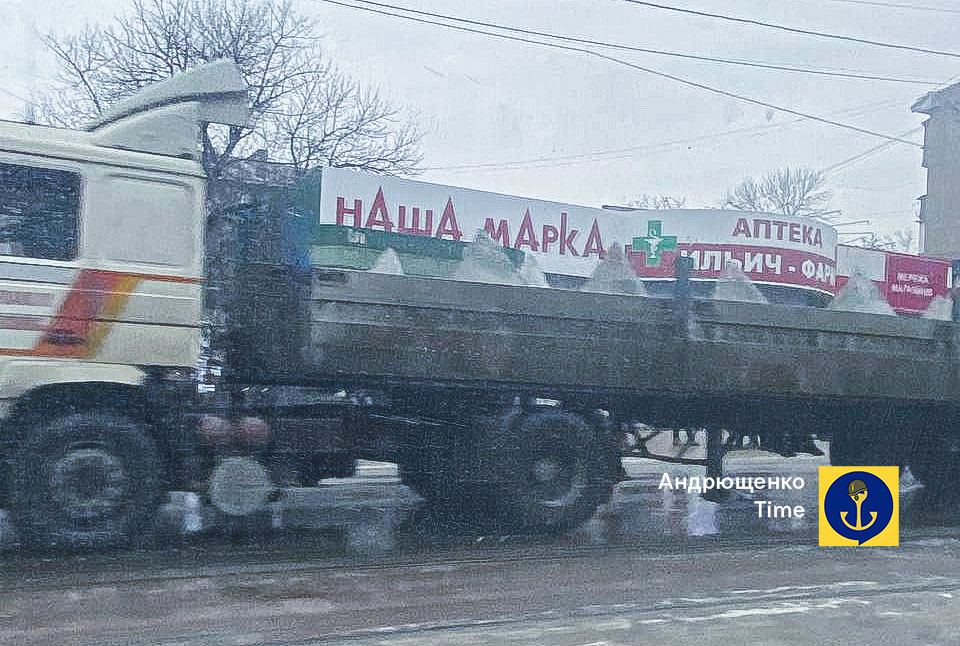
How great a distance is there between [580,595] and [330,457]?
244 cm

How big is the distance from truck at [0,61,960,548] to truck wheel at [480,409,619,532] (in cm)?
2

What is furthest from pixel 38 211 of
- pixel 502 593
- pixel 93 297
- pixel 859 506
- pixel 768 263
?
pixel 768 263

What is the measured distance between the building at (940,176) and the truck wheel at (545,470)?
34.1 metres

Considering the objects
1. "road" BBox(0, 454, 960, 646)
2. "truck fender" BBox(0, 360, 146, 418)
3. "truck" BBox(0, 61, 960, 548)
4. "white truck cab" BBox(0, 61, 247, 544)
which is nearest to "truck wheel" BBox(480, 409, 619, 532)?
"truck" BBox(0, 61, 960, 548)

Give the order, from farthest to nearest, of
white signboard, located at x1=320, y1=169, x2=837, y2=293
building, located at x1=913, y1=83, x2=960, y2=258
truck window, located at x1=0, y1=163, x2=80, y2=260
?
building, located at x1=913, y1=83, x2=960, y2=258, white signboard, located at x1=320, y1=169, x2=837, y2=293, truck window, located at x1=0, y1=163, x2=80, y2=260

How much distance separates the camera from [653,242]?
10.7 m

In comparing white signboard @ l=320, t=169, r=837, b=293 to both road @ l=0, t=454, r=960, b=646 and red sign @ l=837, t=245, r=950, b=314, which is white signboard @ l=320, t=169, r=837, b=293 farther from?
red sign @ l=837, t=245, r=950, b=314

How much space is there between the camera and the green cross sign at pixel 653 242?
34.4 feet

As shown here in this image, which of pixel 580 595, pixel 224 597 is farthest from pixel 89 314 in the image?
pixel 580 595

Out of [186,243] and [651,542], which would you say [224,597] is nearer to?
[186,243]

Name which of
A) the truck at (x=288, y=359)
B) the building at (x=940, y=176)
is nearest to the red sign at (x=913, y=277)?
the truck at (x=288, y=359)

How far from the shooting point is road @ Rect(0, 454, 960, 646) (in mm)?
5227

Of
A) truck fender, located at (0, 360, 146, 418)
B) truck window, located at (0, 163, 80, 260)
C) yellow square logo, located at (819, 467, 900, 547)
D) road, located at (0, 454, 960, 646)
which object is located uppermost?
truck window, located at (0, 163, 80, 260)

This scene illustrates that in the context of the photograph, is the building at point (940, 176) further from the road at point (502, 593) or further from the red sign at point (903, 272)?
the road at point (502, 593)
